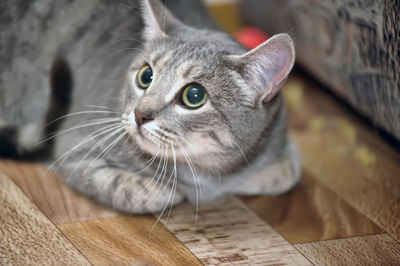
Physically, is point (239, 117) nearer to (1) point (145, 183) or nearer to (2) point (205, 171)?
(2) point (205, 171)

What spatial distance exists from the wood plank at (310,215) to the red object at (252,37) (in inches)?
37.9

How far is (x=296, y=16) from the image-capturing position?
239 cm

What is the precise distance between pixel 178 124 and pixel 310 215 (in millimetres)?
561

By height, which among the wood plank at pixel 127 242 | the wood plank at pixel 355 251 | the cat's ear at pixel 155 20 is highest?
the cat's ear at pixel 155 20

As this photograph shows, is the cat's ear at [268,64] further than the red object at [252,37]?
No

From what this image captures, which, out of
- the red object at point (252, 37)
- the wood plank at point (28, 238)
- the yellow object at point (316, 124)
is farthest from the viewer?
the red object at point (252, 37)

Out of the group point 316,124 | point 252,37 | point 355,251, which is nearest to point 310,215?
point 355,251

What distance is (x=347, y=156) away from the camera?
6.98 ft

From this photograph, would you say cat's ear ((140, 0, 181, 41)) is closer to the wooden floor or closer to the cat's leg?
the cat's leg

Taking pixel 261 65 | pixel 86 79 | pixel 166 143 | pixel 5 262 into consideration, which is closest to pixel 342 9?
pixel 261 65

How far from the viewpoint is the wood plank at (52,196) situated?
1.62 m

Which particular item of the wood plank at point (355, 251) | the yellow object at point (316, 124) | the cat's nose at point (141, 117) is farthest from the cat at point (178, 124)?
the yellow object at point (316, 124)

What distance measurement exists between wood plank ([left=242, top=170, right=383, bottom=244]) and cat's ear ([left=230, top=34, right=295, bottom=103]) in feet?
1.29

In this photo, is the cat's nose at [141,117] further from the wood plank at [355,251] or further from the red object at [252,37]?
the red object at [252,37]
